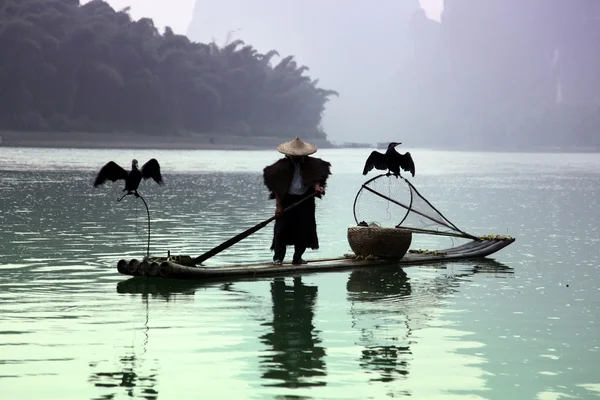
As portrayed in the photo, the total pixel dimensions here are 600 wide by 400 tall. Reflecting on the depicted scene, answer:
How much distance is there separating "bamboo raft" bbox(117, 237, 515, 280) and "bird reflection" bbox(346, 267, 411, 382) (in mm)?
212

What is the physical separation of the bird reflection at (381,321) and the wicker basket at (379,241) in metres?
0.21

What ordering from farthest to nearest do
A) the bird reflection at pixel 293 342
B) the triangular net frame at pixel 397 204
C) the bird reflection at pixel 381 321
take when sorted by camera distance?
1. the triangular net frame at pixel 397 204
2. the bird reflection at pixel 381 321
3. the bird reflection at pixel 293 342

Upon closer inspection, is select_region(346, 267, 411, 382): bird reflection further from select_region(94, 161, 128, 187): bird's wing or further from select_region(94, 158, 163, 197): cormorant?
select_region(94, 161, 128, 187): bird's wing

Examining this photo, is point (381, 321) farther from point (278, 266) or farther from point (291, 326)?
point (278, 266)

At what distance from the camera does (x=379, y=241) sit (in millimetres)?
12461

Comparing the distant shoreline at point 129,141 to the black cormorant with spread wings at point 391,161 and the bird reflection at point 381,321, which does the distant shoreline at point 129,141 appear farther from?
the bird reflection at point 381,321

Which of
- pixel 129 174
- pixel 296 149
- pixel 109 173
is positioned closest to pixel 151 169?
pixel 129 174

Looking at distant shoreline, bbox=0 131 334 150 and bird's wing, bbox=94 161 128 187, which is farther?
distant shoreline, bbox=0 131 334 150

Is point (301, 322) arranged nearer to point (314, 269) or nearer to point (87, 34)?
point (314, 269)

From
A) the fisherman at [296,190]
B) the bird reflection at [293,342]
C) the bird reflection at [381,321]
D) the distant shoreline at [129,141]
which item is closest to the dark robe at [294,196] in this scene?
the fisherman at [296,190]

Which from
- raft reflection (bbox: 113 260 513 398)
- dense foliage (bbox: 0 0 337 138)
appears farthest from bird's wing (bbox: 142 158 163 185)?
dense foliage (bbox: 0 0 337 138)

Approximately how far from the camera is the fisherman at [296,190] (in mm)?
11602

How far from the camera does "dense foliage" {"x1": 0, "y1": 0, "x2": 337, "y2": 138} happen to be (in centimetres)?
7844

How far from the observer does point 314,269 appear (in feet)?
38.3
